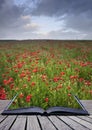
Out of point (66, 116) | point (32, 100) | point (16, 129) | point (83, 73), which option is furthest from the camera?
point (83, 73)

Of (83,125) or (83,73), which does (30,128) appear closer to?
(83,125)

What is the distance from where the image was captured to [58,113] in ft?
10.2

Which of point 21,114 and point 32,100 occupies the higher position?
point 21,114

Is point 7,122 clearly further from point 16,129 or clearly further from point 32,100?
point 32,100

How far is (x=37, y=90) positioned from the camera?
6.41m

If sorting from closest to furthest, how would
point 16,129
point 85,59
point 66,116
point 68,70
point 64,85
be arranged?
point 16,129
point 66,116
point 64,85
point 68,70
point 85,59

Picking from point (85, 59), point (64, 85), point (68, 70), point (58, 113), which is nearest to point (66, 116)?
point (58, 113)

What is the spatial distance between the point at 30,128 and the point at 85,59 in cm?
1115

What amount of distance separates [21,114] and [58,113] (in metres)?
0.40

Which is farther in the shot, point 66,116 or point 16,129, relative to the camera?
point 66,116

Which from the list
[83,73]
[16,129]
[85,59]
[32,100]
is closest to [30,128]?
[16,129]

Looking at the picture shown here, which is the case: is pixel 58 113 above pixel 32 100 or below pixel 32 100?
above

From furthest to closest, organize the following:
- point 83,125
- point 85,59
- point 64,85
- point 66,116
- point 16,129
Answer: point 85,59 < point 64,85 < point 66,116 < point 83,125 < point 16,129

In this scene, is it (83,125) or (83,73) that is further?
(83,73)
